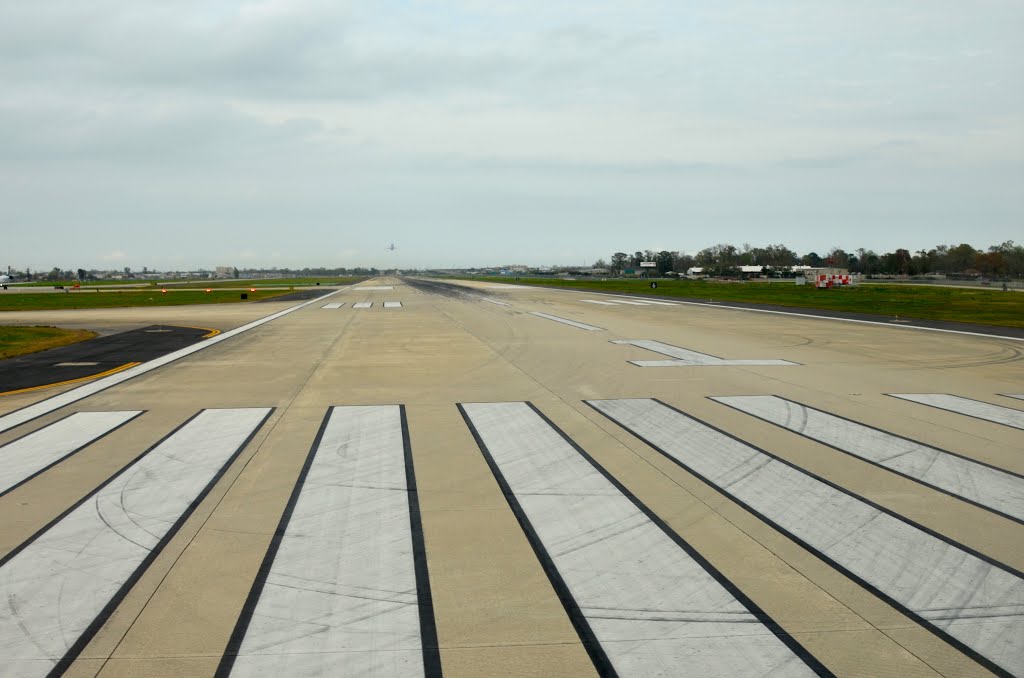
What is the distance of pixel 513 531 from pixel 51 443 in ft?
18.5

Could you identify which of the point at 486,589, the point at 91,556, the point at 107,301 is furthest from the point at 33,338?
the point at 107,301

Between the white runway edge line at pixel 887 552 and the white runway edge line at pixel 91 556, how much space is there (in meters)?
4.31

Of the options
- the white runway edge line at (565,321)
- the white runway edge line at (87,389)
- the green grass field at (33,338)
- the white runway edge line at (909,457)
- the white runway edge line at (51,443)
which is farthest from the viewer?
the white runway edge line at (565,321)

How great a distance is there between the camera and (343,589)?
156 inches

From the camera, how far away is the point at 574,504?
211 inches

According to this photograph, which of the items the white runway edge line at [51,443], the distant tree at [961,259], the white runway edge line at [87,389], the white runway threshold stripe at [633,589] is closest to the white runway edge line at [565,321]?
the white runway edge line at [87,389]

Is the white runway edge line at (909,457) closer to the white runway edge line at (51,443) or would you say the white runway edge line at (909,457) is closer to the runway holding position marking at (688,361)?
the runway holding position marking at (688,361)

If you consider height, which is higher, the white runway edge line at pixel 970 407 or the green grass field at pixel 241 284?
the green grass field at pixel 241 284

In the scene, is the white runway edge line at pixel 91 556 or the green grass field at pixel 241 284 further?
the green grass field at pixel 241 284

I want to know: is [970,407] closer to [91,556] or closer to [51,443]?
[91,556]

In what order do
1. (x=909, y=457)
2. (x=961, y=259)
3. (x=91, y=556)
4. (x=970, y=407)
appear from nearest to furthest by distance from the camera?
(x=91, y=556) < (x=909, y=457) < (x=970, y=407) < (x=961, y=259)

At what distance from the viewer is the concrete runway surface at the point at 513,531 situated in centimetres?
338

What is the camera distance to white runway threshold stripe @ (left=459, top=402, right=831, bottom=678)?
10.7 ft

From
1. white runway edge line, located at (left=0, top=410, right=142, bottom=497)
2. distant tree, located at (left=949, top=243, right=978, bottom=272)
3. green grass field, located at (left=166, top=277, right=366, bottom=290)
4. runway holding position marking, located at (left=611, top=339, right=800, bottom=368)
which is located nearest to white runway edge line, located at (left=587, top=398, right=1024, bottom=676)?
white runway edge line, located at (left=0, top=410, right=142, bottom=497)
